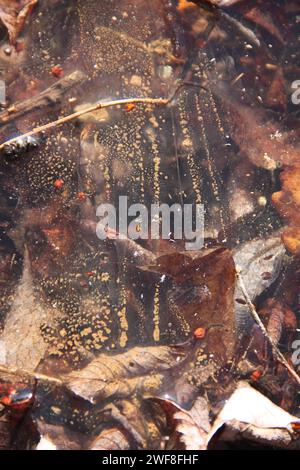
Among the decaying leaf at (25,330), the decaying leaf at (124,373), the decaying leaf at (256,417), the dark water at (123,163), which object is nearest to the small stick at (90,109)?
the dark water at (123,163)

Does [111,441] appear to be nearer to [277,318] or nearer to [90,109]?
[277,318]

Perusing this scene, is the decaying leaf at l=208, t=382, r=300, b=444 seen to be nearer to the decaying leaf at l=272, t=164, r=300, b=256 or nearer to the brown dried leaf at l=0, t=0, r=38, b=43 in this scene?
the decaying leaf at l=272, t=164, r=300, b=256

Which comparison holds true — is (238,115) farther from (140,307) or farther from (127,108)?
(140,307)

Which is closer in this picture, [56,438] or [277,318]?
[56,438]

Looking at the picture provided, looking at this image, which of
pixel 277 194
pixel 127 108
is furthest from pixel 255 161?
pixel 127 108

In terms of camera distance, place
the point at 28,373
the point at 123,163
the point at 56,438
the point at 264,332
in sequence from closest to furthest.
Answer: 1. the point at 56,438
2. the point at 28,373
3. the point at 264,332
4. the point at 123,163

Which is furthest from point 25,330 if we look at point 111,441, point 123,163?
point 123,163
